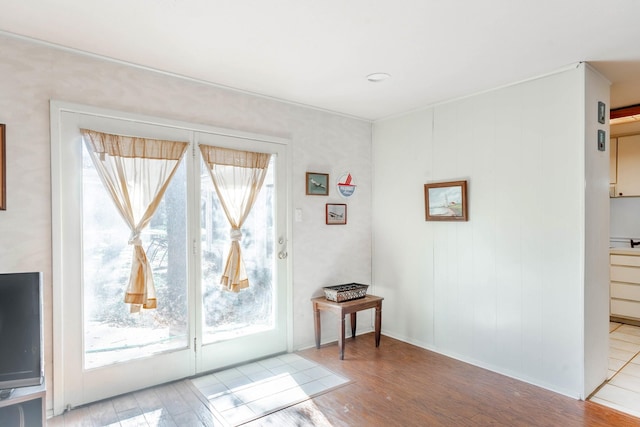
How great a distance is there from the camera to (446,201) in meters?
3.60

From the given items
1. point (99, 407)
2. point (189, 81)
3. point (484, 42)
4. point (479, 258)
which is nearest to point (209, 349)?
point (99, 407)

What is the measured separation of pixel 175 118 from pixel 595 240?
336 cm

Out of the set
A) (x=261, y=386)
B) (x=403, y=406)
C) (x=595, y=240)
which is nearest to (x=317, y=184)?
(x=261, y=386)

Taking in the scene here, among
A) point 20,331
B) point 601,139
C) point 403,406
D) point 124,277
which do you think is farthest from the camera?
point 601,139

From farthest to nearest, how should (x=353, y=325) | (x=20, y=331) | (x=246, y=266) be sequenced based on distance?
(x=353, y=325) < (x=246, y=266) < (x=20, y=331)

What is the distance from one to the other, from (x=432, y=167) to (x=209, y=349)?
265cm

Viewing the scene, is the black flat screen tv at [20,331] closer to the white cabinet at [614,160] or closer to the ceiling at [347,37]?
the ceiling at [347,37]

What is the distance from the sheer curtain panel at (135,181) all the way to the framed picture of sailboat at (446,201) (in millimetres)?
2396

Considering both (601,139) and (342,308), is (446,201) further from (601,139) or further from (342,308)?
(342,308)

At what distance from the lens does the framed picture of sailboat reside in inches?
136

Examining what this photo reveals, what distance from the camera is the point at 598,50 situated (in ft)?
8.27

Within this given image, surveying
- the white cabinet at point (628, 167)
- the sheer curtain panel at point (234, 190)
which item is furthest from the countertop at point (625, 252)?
the sheer curtain panel at point (234, 190)

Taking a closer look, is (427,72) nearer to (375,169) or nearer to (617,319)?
(375,169)

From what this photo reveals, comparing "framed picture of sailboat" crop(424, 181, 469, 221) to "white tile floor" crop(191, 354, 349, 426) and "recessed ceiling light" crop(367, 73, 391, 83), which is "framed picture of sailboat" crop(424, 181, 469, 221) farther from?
"white tile floor" crop(191, 354, 349, 426)
